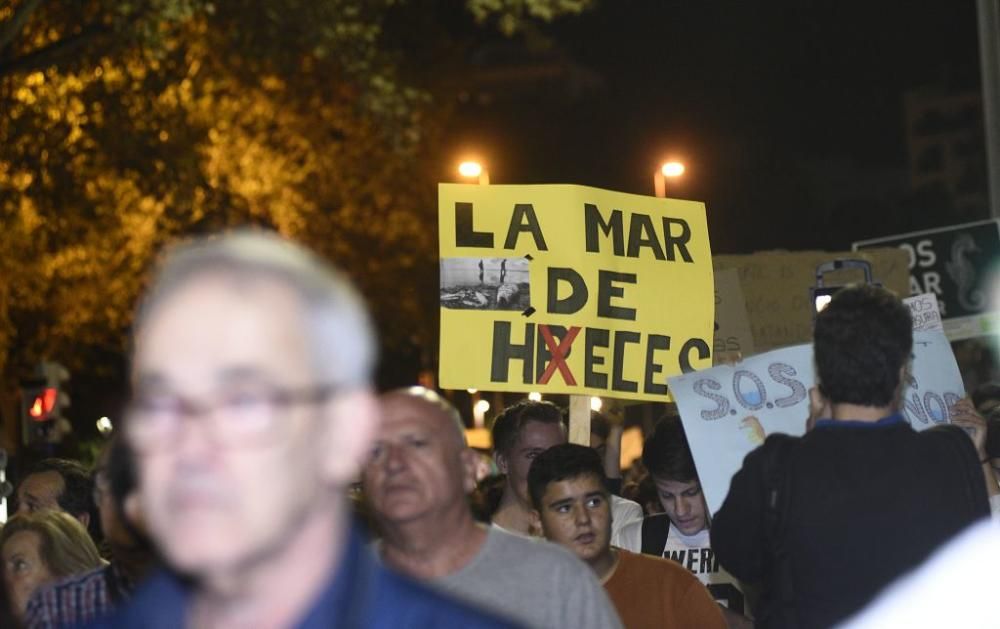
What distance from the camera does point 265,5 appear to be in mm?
17656

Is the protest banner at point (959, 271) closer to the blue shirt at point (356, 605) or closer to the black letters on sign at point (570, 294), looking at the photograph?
the black letters on sign at point (570, 294)

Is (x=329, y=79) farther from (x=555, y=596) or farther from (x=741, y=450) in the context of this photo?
(x=555, y=596)

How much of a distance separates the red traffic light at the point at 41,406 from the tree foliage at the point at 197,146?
2.13m

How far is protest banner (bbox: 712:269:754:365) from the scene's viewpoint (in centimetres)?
879

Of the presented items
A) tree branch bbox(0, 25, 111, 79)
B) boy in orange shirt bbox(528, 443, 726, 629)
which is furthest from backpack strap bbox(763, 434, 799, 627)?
tree branch bbox(0, 25, 111, 79)

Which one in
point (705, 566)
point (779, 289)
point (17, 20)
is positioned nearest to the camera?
point (705, 566)

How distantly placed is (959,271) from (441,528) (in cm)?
764

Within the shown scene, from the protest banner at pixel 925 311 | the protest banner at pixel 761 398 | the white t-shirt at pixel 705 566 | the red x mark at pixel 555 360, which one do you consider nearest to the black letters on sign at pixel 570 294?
the red x mark at pixel 555 360

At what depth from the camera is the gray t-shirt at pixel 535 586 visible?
3.99 metres

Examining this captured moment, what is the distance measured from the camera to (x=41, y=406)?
18.5 m

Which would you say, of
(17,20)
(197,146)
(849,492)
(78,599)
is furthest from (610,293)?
(197,146)

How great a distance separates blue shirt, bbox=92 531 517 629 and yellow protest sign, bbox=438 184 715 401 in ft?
16.4

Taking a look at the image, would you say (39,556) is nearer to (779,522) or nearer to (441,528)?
(441,528)

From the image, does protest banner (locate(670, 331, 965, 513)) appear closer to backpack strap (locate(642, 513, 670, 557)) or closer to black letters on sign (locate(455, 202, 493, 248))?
backpack strap (locate(642, 513, 670, 557))
